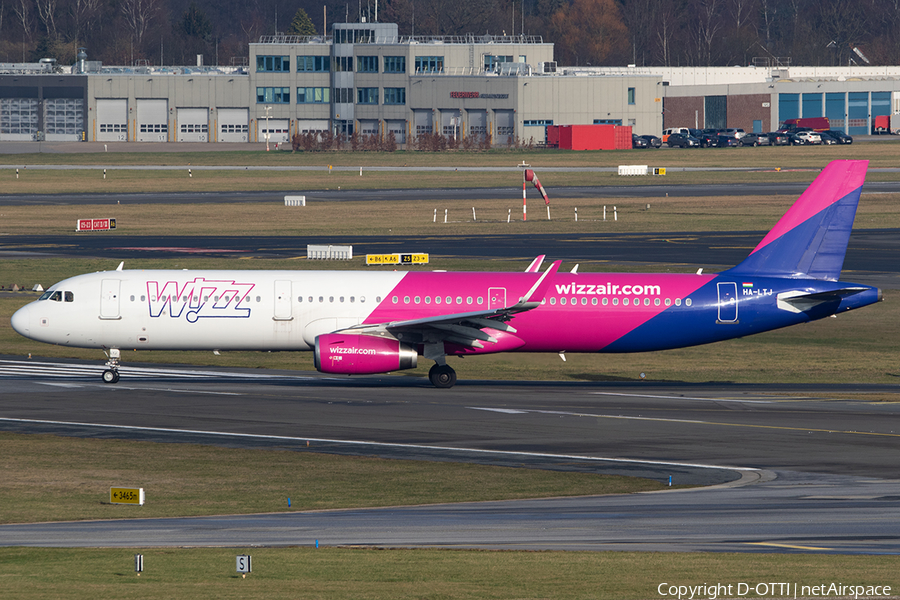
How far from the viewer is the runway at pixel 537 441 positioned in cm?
2314

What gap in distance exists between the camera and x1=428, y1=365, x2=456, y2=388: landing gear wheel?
4331cm

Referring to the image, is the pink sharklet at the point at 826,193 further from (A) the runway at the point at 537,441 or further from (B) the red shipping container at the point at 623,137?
(B) the red shipping container at the point at 623,137

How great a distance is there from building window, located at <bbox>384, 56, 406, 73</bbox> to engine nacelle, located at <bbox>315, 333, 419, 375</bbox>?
16061 cm

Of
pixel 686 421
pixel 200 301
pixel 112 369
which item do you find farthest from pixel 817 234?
pixel 112 369

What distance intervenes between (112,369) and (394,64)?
160m

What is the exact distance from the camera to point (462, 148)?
18488 cm

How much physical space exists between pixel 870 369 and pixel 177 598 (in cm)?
3660

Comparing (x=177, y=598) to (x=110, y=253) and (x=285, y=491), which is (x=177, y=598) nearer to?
(x=285, y=491)

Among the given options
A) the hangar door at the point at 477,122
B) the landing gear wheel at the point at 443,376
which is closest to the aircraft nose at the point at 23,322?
the landing gear wheel at the point at 443,376

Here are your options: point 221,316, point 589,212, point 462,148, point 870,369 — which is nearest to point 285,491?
point 221,316

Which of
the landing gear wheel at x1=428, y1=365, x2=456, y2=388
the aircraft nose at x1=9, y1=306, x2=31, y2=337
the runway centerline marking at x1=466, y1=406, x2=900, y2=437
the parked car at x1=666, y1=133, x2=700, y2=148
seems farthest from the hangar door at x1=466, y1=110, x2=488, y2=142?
the runway centerline marking at x1=466, y1=406, x2=900, y2=437

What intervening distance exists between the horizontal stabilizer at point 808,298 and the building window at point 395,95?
15960 cm

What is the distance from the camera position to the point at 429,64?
197375 millimetres

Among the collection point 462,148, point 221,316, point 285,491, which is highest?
point 462,148
